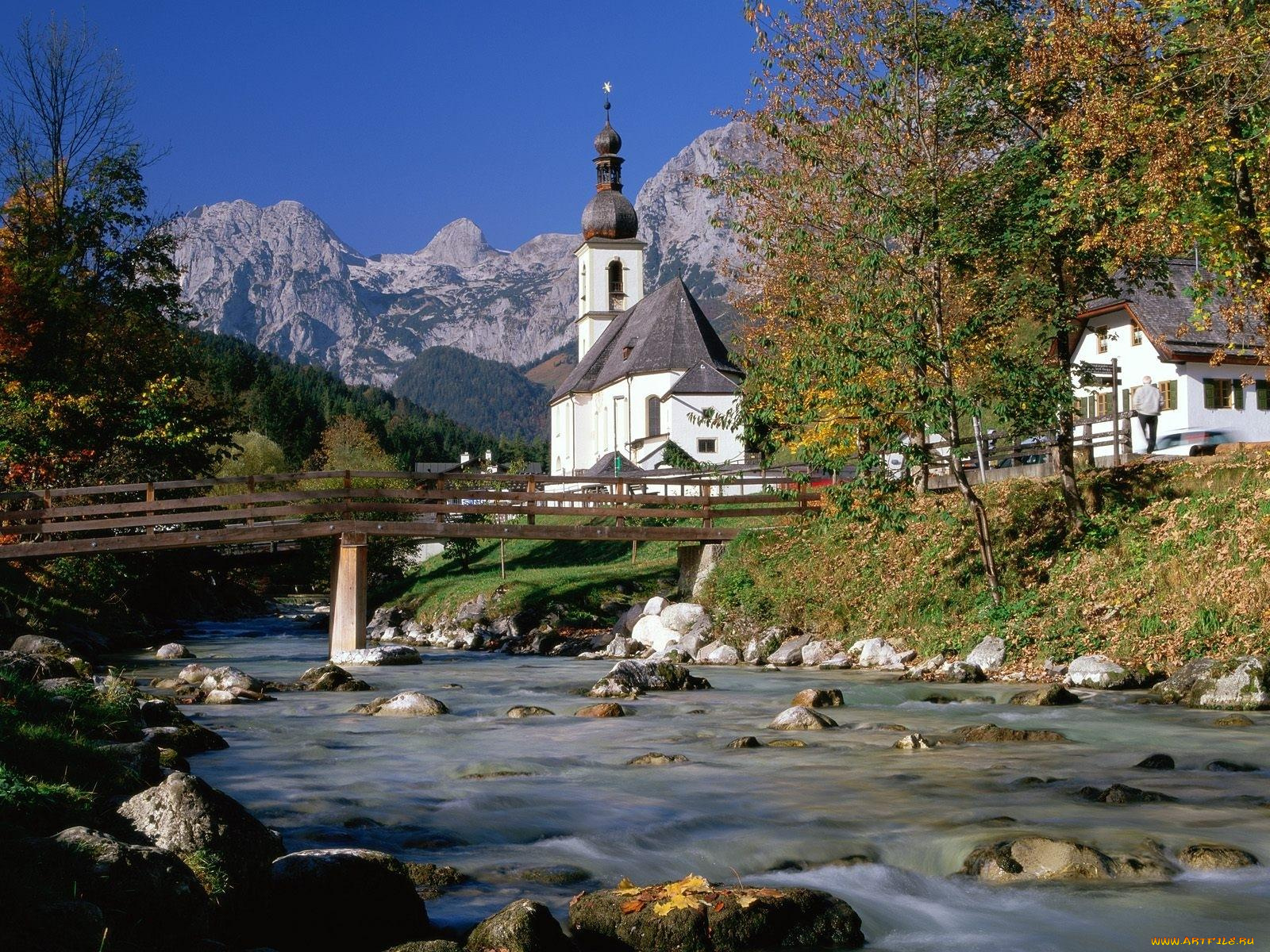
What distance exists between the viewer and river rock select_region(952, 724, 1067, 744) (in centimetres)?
1310

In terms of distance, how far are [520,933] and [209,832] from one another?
1899 millimetres

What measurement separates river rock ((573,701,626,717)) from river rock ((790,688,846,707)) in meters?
2.43

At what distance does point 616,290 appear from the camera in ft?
316

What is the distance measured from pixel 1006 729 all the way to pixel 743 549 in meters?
15.8

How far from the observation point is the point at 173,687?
1895 centimetres

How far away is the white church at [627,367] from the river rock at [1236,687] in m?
43.8

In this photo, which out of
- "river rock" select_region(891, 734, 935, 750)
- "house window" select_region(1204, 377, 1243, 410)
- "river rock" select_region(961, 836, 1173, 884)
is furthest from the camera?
"house window" select_region(1204, 377, 1243, 410)

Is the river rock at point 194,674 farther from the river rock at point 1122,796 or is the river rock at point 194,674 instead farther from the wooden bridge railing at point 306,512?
the river rock at point 1122,796

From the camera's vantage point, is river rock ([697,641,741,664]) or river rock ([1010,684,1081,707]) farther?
river rock ([697,641,741,664])

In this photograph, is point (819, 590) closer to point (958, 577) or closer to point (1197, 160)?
point (958, 577)

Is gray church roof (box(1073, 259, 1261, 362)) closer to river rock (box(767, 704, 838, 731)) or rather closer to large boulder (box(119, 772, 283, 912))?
river rock (box(767, 704, 838, 731))

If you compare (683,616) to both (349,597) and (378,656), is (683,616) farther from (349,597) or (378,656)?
(349,597)

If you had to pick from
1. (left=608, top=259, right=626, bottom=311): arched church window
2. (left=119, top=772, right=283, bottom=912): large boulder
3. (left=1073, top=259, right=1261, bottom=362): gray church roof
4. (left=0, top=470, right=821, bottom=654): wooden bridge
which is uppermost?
(left=608, top=259, right=626, bottom=311): arched church window

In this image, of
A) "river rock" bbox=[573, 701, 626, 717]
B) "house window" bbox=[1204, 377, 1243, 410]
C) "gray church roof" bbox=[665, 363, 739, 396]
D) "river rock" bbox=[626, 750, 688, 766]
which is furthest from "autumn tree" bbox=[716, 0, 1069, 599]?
"gray church roof" bbox=[665, 363, 739, 396]
